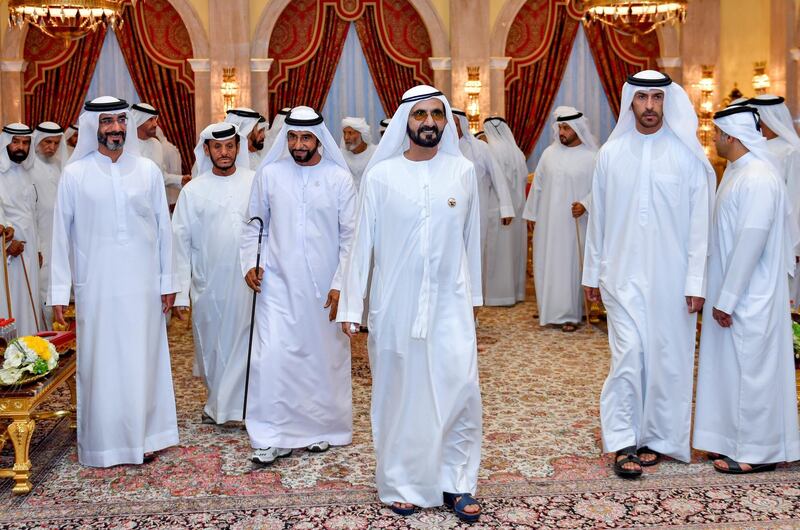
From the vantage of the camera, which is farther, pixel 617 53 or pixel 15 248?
pixel 617 53

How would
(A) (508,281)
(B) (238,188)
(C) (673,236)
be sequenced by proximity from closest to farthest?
1. (C) (673,236)
2. (B) (238,188)
3. (A) (508,281)

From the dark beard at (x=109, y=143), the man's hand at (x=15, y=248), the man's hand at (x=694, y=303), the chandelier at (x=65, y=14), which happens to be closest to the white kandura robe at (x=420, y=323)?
the man's hand at (x=694, y=303)

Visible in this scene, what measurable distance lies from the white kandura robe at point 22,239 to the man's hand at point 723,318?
4.77m

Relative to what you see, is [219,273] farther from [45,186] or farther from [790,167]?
[790,167]

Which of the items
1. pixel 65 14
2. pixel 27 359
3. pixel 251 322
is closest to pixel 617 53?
pixel 65 14

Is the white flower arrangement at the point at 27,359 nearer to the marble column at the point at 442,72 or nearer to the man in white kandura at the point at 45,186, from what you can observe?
the man in white kandura at the point at 45,186

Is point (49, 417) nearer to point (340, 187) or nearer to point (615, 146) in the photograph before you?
point (340, 187)

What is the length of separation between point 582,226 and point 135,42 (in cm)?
642

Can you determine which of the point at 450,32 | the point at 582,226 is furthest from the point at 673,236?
the point at 450,32

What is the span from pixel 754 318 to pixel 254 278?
2.27 m

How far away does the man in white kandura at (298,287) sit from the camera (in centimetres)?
464

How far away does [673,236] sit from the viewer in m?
4.25

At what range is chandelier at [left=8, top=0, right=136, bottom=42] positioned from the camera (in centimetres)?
839

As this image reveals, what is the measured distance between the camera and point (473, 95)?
11.6 metres
